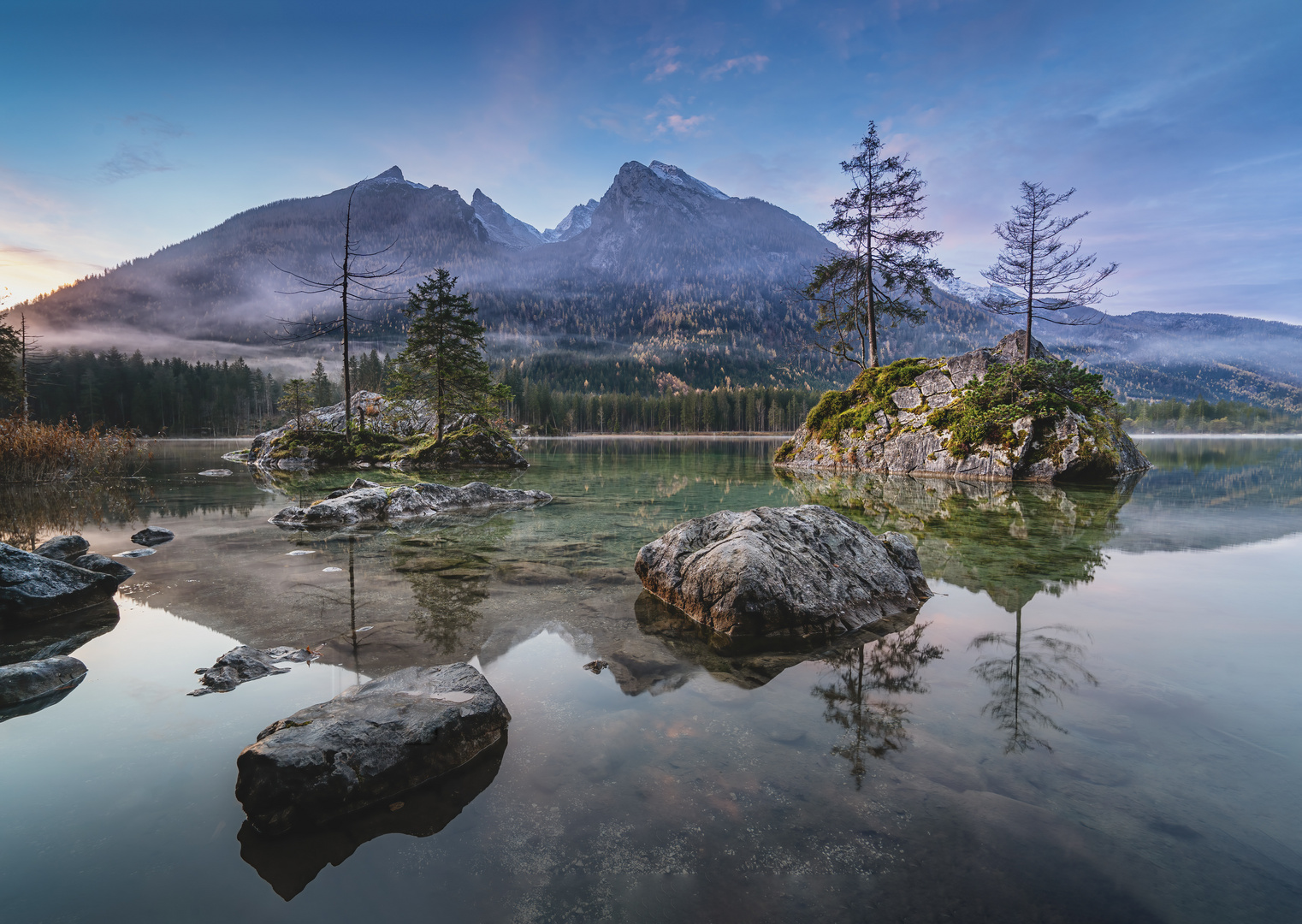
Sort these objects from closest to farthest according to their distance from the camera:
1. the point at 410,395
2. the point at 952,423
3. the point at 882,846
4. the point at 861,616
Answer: the point at 882,846 < the point at 861,616 < the point at 952,423 < the point at 410,395

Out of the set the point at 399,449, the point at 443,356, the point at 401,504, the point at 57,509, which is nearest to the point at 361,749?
the point at 401,504

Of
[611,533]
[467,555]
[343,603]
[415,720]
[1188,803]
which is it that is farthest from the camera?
[611,533]

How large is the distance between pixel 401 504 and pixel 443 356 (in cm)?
1992

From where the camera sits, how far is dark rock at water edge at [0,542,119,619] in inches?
234

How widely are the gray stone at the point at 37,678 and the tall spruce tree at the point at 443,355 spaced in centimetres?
2630

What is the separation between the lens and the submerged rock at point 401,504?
12273 millimetres

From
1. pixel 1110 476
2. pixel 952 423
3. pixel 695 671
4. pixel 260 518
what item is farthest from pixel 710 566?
pixel 1110 476

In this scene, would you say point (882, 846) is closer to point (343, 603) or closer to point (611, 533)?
point (343, 603)

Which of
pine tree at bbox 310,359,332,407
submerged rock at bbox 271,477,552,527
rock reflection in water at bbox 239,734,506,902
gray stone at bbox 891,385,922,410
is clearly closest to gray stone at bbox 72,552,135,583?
submerged rock at bbox 271,477,552,527

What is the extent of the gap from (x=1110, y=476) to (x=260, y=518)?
2929 cm

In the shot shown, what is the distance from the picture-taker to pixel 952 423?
2403cm

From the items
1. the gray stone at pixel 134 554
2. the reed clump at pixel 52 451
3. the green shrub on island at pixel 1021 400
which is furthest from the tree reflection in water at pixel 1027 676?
the reed clump at pixel 52 451

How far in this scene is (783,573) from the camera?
20.2 ft

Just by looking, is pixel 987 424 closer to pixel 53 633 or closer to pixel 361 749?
pixel 361 749
